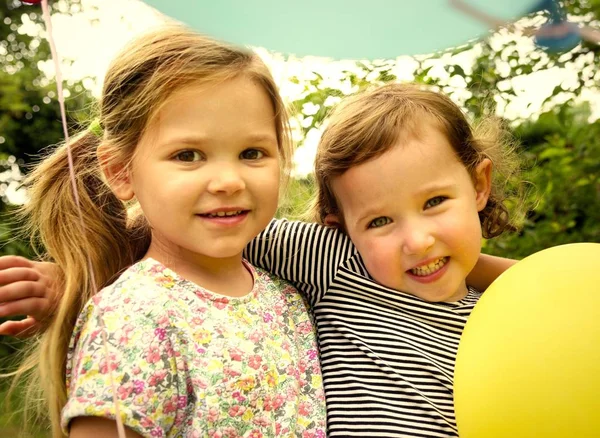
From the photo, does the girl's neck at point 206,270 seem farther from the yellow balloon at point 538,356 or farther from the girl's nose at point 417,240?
the yellow balloon at point 538,356

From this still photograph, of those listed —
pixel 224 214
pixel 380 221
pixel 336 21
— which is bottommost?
pixel 380 221

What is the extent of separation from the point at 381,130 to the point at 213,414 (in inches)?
26.1

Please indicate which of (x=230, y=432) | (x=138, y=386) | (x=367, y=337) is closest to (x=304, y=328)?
(x=367, y=337)

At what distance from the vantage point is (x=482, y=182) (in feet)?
5.45

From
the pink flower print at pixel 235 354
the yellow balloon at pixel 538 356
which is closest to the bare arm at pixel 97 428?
the pink flower print at pixel 235 354

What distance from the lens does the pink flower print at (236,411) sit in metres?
1.19

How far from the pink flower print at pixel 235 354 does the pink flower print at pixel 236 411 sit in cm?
8

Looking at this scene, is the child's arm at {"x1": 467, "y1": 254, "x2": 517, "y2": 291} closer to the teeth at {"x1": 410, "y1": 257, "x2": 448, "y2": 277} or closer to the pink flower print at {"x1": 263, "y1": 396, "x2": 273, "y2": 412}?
the teeth at {"x1": 410, "y1": 257, "x2": 448, "y2": 277}

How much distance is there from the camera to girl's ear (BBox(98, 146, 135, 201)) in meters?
1.34

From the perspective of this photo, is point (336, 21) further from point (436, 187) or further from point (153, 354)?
point (153, 354)

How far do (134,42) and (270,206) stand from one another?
0.39 metres

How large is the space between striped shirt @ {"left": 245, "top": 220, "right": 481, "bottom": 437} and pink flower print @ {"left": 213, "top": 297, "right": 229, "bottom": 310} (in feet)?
0.90

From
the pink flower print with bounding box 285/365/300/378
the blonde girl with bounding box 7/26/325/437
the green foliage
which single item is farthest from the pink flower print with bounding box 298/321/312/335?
the green foliage

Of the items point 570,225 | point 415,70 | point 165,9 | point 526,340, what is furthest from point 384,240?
point 570,225
